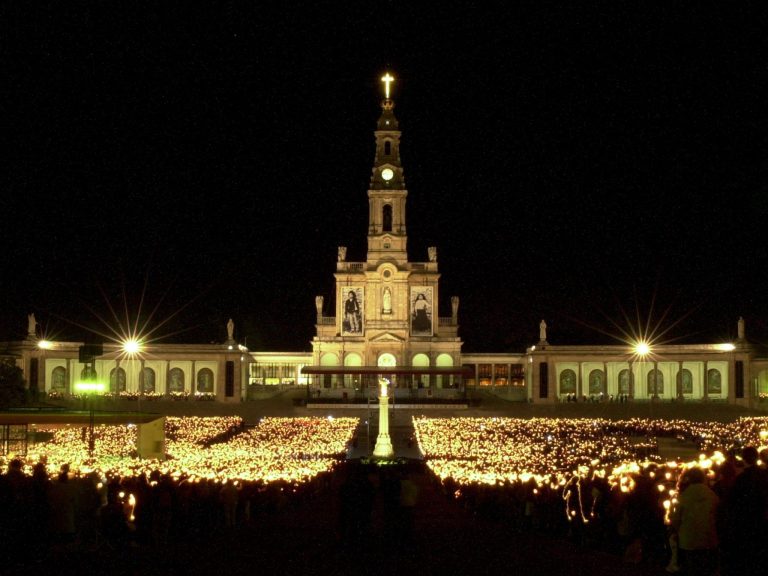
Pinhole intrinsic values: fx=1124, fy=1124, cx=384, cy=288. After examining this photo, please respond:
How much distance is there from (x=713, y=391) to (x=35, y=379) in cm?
5328

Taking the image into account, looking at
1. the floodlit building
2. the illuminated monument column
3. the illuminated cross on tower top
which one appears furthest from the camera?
the illuminated cross on tower top

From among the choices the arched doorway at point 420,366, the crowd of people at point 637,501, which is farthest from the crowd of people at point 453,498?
the arched doorway at point 420,366

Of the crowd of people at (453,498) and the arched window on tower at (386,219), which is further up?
the arched window on tower at (386,219)

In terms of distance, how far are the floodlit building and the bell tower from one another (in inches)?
3.3

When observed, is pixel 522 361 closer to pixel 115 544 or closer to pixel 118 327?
pixel 118 327

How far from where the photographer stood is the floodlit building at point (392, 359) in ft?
277

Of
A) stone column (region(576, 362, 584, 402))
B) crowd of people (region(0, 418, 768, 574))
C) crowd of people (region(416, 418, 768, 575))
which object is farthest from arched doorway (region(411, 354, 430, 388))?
crowd of people (region(0, 418, 768, 574))

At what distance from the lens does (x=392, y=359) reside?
8919 cm

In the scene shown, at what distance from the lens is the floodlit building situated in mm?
84375

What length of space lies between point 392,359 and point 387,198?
13173 millimetres

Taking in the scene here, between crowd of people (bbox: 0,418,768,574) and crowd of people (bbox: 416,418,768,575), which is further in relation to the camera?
crowd of people (bbox: 0,418,768,574)

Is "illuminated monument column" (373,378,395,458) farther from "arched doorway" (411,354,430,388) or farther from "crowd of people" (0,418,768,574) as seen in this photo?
"arched doorway" (411,354,430,388)

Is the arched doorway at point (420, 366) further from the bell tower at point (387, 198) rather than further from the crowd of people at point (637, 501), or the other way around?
the crowd of people at point (637, 501)

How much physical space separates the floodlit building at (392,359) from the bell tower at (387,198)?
0.27ft
